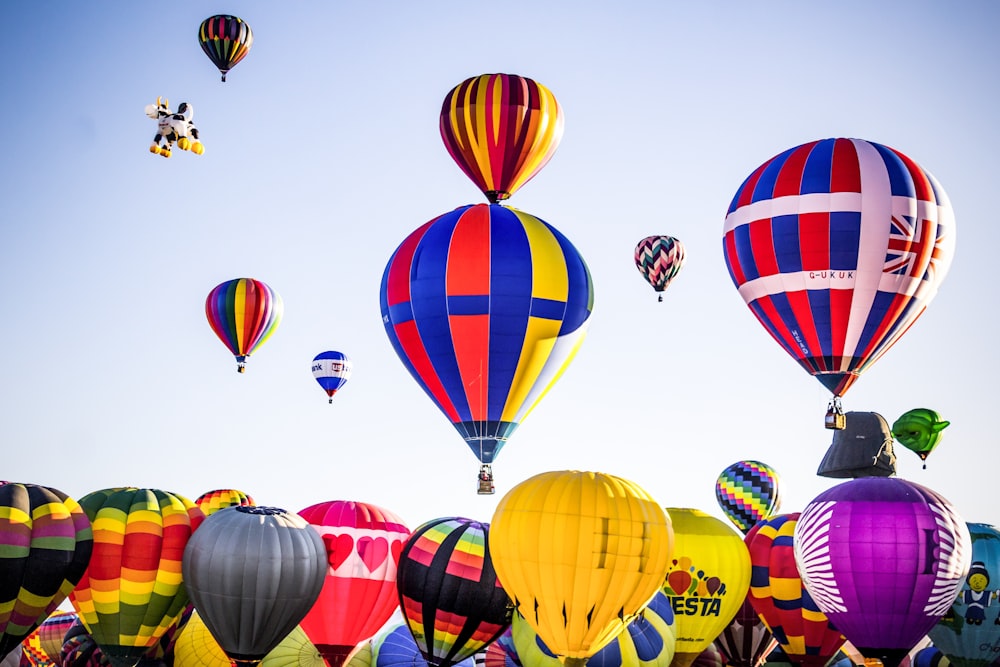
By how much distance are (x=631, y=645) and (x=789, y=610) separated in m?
3.43

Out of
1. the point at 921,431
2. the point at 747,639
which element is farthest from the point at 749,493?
the point at 747,639

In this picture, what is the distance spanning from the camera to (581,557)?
16.1 m

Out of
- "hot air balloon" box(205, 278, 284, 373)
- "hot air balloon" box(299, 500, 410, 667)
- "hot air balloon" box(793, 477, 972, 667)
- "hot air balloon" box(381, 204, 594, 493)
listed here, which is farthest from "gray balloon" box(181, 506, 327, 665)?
"hot air balloon" box(205, 278, 284, 373)

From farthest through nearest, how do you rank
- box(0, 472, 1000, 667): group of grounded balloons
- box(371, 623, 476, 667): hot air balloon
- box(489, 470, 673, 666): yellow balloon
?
box(371, 623, 476, 667): hot air balloon
box(0, 472, 1000, 667): group of grounded balloons
box(489, 470, 673, 666): yellow balloon

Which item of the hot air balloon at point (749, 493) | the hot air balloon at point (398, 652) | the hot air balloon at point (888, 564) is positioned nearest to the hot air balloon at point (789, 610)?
the hot air balloon at point (888, 564)

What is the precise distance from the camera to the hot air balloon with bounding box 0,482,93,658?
16.7 meters

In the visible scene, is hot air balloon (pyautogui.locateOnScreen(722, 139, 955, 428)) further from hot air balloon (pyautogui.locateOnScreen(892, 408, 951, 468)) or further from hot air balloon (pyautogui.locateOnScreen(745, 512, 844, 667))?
hot air balloon (pyautogui.locateOnScreen(892, 408, 951, 468))

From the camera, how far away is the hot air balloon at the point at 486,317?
18.8m

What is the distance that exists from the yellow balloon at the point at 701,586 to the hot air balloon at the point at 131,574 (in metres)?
6.79

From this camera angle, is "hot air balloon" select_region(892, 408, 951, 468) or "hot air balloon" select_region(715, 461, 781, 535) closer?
"hot air balloon" select_region(892, 408, 951, 468)

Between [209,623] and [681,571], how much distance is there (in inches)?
257

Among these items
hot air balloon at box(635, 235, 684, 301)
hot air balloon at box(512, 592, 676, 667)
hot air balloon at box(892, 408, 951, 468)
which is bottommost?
hot air balloon at box(512, 592, 676, 667)

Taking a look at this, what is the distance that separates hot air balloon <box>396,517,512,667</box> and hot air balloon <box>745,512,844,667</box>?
417cm

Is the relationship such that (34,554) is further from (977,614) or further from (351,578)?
(977,614)
